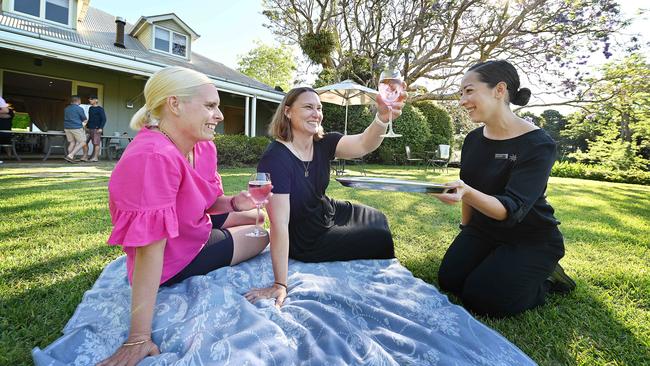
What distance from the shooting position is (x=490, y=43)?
14.0 meters

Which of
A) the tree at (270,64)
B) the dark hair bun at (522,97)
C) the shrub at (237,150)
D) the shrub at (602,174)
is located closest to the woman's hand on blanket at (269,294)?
the dark hair bun at (522,97)

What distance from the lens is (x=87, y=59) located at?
36.5 feet

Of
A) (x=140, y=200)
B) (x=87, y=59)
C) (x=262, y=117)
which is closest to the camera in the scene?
(x=140, y=200)

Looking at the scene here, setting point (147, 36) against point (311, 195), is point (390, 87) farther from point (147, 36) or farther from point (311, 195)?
point (147, 36)

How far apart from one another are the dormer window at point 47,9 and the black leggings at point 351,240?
51.6ft

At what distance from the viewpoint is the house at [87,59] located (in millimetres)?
10938

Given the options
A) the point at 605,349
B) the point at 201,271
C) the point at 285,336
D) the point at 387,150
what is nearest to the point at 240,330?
the point at 285,336

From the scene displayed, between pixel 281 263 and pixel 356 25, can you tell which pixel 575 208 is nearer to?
pixel 281 263

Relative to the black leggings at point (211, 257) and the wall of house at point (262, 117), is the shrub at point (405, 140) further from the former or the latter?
the black leggings at point (211, 257)

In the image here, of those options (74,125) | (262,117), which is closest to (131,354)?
(74,125)

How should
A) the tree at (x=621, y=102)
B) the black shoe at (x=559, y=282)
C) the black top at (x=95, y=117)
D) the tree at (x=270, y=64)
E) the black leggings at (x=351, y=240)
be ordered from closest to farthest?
the black shoe at (x=559, y=282)
the black leggings at (x=351, y=240)
the black top at (x=95, y=117)
the tree at (x=621, y=102)
the tree at (x=270, y=64)

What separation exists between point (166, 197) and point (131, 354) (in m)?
0.75

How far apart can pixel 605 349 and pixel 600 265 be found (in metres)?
1.86

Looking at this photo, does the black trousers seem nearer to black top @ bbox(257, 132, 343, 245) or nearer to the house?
black top @ bbox(257, 132, 343, 245)
